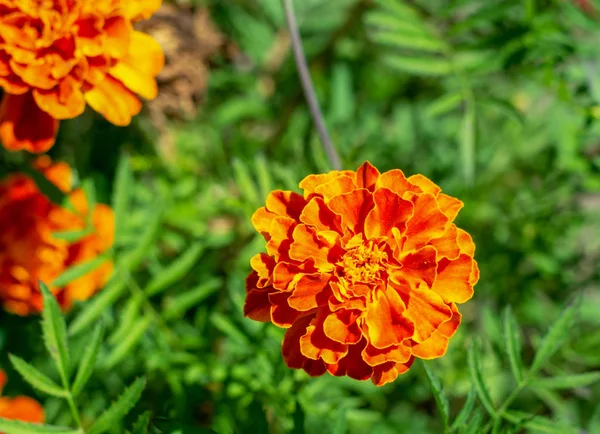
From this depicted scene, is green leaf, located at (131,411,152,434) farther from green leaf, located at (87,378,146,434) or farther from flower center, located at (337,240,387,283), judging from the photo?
flower center, located at (337,240,387,283)

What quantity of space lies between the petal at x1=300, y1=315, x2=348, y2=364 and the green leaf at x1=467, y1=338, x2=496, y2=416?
237 millimetres

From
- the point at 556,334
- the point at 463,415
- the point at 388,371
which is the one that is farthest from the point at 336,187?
the point at 556,334

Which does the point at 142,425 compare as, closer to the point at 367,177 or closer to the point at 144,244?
the point at 367,177

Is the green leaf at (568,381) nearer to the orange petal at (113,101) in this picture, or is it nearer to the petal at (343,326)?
the petal at (343,326)

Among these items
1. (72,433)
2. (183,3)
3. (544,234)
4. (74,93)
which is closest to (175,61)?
(183,3)

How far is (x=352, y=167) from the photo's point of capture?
1.61m

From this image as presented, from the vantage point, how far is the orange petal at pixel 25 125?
1211mm

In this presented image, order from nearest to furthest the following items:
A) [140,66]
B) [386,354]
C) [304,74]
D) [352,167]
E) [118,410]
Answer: [386,354], [118,410], [140,66], [304,74], [352,167]

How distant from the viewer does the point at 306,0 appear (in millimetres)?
2184

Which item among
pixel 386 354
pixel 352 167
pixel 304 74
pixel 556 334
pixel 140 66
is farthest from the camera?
pixel 352 167

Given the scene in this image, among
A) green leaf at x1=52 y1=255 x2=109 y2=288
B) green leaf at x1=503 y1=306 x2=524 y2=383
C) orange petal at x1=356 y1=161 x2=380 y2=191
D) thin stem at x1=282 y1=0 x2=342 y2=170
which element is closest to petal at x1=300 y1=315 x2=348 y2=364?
orange petal at x1=356 y1=161 x2=380 y2=191

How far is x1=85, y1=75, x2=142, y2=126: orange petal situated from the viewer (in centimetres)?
121

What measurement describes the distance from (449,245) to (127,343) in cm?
79

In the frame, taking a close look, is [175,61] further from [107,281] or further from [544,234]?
[544,234]
